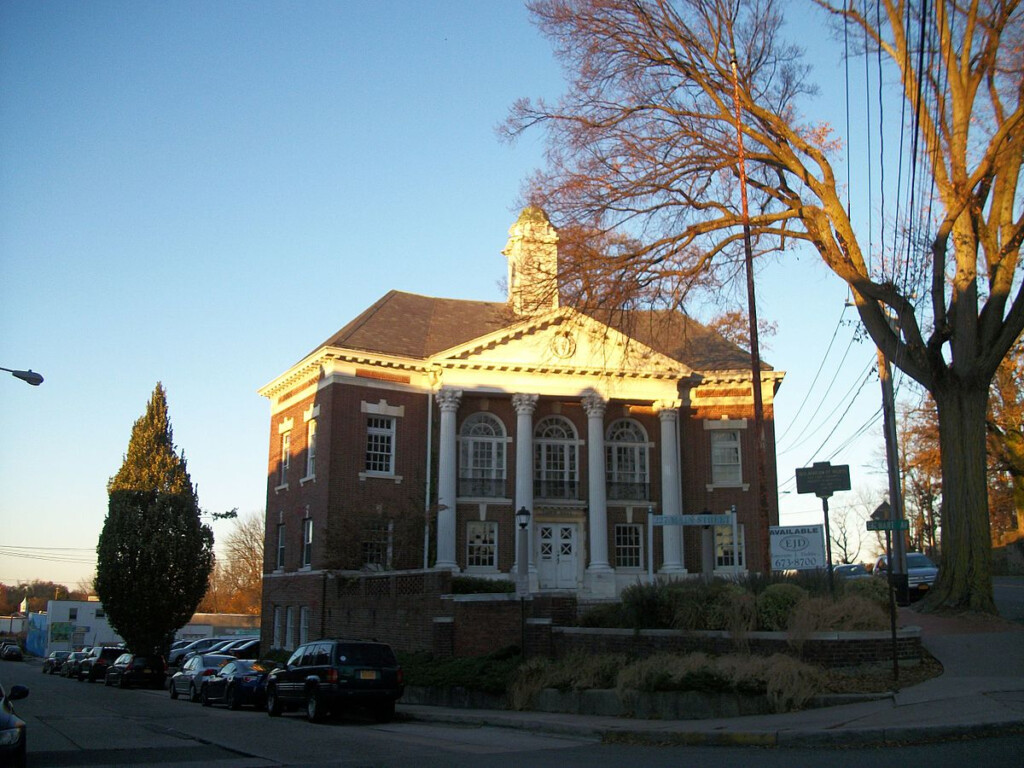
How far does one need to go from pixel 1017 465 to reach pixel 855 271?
2910cm

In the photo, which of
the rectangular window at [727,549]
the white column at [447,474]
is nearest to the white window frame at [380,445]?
the white column at [447,474]

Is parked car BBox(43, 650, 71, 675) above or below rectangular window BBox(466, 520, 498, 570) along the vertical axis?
below

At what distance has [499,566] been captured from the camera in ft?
120

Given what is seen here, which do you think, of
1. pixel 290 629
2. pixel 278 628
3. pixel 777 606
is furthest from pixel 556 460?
pixel 777 606

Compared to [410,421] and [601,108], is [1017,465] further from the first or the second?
[601,108]

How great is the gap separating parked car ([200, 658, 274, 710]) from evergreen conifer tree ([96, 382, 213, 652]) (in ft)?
63.6

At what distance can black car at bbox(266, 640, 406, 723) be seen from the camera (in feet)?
60.4

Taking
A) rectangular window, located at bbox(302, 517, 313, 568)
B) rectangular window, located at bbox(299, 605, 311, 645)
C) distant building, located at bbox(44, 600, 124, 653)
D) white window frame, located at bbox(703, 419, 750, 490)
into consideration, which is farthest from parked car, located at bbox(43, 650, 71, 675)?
white window frame, located at bbox(703, 419, 750, 490)

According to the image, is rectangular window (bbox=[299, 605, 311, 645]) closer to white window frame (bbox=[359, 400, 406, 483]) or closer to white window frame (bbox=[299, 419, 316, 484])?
white window frame (bbox=[299, 419, 316, 484])

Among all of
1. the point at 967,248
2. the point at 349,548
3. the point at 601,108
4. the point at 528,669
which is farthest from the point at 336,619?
the point at 967,248

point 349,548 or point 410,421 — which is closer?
point 349,548

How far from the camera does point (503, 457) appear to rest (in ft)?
124

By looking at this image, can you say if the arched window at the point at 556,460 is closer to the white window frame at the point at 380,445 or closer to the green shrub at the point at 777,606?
the white window frame at the point at 380,445

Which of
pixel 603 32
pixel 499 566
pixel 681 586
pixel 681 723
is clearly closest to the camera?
pixel 681 723
